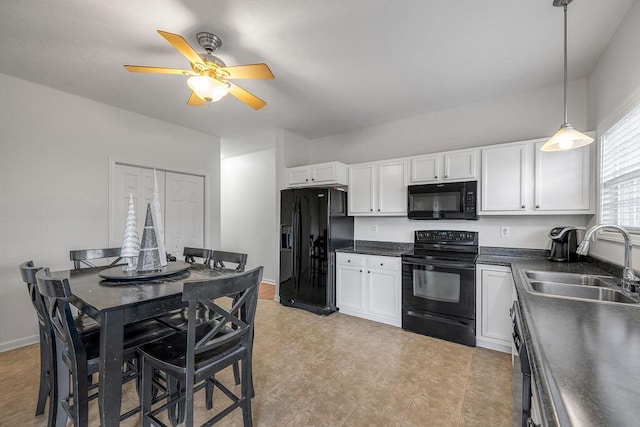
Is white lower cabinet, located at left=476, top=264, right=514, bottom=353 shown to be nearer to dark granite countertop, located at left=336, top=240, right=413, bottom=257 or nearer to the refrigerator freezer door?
dark granite countertop, located at left=336, top=240, right=413, bottom=257

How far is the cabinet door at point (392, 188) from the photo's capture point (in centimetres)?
346

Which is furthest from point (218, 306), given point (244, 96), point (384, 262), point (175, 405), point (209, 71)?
point (384, 262)

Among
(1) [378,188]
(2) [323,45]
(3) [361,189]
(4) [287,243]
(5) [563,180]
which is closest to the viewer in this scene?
(2) [323,45]

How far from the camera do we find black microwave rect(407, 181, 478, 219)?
2.97 metres

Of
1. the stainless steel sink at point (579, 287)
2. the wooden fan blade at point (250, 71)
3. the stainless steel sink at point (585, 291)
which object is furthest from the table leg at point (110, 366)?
the stainless steel sink at point (585, 291)

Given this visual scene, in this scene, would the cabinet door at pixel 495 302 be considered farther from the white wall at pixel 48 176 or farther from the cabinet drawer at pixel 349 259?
the white wall at pixel 48 176

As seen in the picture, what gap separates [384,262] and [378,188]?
3.22ft

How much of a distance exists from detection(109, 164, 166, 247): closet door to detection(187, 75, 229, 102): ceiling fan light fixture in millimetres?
2073

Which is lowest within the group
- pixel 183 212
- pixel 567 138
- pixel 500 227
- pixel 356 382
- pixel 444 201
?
pixel 356 382

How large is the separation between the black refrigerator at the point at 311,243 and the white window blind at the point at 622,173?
255cm

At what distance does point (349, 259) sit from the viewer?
Result: 356cm

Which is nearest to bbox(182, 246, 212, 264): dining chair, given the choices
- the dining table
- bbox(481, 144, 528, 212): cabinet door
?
the dining table

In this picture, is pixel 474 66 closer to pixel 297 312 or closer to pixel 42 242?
pixel 297 312

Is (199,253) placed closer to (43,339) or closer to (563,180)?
(43,339)
